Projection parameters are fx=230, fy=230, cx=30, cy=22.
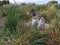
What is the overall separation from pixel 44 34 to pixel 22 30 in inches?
25.2

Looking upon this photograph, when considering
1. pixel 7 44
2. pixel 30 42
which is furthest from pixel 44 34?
pixel 7 44

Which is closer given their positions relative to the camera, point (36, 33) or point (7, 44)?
point (7, 44)

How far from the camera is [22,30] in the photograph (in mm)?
5574

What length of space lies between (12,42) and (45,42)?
79 cm

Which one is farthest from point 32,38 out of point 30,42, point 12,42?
point 12,42

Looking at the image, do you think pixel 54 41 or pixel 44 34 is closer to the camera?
pixel 54 41

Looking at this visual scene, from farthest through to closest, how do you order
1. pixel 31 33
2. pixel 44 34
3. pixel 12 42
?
pixel 44 34 → pixel 31 33 → pixel 12 42

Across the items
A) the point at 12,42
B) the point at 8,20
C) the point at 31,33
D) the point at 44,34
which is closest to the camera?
the point at 12,42

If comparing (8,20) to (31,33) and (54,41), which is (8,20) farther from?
(54,41)

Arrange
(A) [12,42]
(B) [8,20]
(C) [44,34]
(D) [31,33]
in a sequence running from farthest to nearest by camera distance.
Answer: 1. (B) [8,20]
2. (C) [44,34]
3. (D) [31,33]
4. (A) [12,42]

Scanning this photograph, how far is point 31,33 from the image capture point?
5445 millimetres

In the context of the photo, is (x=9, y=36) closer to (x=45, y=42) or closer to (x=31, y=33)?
(x=31, y=33)

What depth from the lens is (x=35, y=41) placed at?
518 centimetres

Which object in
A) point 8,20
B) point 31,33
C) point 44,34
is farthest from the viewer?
point 8,20
